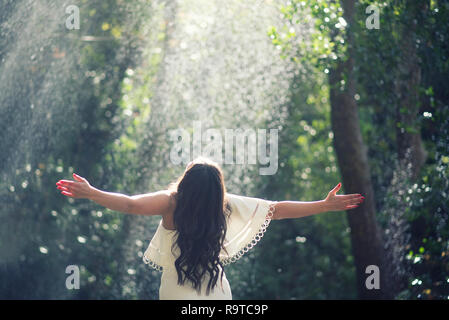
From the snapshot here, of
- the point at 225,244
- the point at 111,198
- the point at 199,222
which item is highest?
the point at 111,198

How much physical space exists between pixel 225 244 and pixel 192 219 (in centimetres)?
31

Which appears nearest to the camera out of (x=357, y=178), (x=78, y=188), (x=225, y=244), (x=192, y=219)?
(x=78, y=188)

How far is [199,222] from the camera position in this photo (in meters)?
2.57

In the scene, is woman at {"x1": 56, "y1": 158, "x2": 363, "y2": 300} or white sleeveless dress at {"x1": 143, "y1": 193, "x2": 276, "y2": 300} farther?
white sleeveless dress at {"x1": 143, "y1": 193, "x2": 276, "y2": 300}

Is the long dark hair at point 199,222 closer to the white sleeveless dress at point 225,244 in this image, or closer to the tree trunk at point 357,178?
the white sleeveless dress at point 225,244

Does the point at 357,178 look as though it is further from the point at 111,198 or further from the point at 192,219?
the point at 111,198

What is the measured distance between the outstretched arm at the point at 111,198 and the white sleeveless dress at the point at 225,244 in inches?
7.4

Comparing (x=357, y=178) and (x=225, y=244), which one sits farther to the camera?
(x=357, y=178)

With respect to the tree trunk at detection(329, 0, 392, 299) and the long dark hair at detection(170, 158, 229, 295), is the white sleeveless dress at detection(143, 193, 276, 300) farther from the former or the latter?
the tree trunk at detection(329, 0, 392, 299)

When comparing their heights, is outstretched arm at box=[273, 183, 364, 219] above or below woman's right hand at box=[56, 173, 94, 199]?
below

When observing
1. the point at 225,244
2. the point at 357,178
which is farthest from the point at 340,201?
A: the point at 357,178

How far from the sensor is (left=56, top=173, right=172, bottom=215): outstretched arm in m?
2.45

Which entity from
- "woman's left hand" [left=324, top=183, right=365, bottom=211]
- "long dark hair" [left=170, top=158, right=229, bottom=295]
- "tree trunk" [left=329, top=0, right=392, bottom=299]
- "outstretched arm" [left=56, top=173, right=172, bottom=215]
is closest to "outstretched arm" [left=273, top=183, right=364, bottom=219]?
"woman's left hand" [left=324, top=183, right=365, bottom=211]
